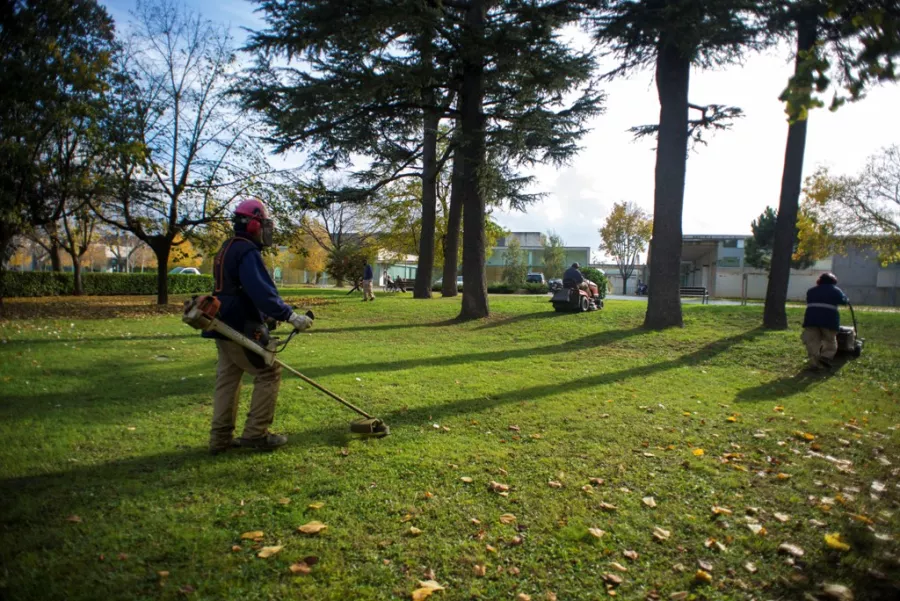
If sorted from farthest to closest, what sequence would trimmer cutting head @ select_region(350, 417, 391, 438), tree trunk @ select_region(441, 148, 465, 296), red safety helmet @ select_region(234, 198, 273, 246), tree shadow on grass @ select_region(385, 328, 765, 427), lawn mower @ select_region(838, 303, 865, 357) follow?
tree trunk @ select_region(441, 148, 465, 296) < lawn mower @ select_region(838, 303, 865, 357) < tree shadow on grass @ select_region(385, 328, 765, 427) < trimmer cutting head @ select_region(350, 417, 391, 438) < red safety helmet @ select_region(234, 198, 273, 246)

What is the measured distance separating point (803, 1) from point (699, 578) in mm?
13387

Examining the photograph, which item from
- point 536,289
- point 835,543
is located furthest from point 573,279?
point 536,289

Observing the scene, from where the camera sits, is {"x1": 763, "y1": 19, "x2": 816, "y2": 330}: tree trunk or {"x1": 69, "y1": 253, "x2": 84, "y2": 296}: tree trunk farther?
{"x1": 69, "y1": 253, "x2": 84, "y2": 296}: tree trunk

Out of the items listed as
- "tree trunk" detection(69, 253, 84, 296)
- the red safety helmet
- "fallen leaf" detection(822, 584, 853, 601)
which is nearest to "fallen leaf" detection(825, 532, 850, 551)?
"fallen leaf" detection(822, 584, 853, 601)

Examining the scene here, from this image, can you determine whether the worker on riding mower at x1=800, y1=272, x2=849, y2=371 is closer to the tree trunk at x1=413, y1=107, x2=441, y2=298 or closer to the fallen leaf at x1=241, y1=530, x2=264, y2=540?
the fallen leaf at x1=241, y1=530, x2=264, y2=540

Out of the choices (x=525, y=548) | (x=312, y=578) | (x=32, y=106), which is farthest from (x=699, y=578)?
(x=32, y=106)

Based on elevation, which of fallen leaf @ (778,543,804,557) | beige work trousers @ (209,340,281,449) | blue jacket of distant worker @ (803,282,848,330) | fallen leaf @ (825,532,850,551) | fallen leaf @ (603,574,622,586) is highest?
blue jacket of distant worker @ (803,282,848,330)

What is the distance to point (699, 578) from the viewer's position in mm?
2969

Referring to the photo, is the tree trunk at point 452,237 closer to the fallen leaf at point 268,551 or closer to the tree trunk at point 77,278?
the fallen leaf at point 268,551

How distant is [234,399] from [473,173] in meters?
11.7

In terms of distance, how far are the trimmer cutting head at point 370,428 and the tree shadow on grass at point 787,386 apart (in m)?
5.05

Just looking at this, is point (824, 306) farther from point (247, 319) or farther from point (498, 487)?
point (247, 319)

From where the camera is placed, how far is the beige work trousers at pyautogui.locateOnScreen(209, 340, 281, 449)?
4648 millimetres

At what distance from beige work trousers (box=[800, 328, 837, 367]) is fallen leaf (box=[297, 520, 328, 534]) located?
9.61 metres
